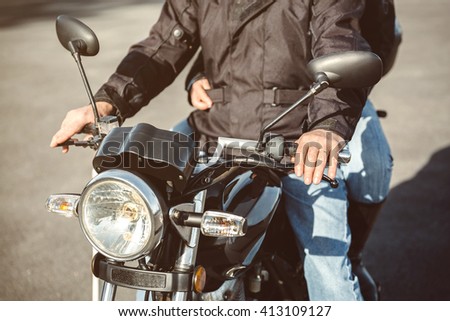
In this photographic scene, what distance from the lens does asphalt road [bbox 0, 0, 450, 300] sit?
323cm

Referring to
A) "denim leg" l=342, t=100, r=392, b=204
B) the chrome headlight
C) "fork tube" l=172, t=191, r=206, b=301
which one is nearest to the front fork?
"fork tube" l=172, t=191, r=206, b=301

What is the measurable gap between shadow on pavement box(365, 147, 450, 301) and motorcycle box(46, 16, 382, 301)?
163 centimetres

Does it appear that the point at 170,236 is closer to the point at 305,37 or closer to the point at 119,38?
the point at 305,37

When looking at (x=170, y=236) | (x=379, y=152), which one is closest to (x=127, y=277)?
(x=170, y=236)

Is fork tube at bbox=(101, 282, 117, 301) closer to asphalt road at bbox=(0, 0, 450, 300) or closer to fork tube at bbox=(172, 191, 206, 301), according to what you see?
fork tube at bbox=(172, 191, 206, 301)

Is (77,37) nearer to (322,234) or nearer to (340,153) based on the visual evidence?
(340,153)

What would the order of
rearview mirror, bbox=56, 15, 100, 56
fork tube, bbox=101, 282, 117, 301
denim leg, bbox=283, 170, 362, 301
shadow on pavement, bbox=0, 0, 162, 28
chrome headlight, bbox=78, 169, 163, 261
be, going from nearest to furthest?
chrome headlight, bbox=78, 169, 163, 261 < fork tube, bbox=101, 282, 117, 301 < rearview mirror, bbox=56, 15, 100, 56 < denim leg, bbox=283, 170, 362, 301 < shadow on pavement, bbox=0, 0, 162, 28

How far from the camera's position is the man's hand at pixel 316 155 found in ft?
4.74

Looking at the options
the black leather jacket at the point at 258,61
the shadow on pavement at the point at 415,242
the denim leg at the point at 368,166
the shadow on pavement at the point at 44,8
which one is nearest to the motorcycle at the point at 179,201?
the black leather jacket at the point at 258,61

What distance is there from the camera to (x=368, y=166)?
2193mm

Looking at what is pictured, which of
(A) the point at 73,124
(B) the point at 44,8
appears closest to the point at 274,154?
(A) the point at 73,124

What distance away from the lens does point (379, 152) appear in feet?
7.38

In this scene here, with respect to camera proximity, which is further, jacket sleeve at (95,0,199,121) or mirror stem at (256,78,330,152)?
jacket sleeve at (95,0,199,121)
